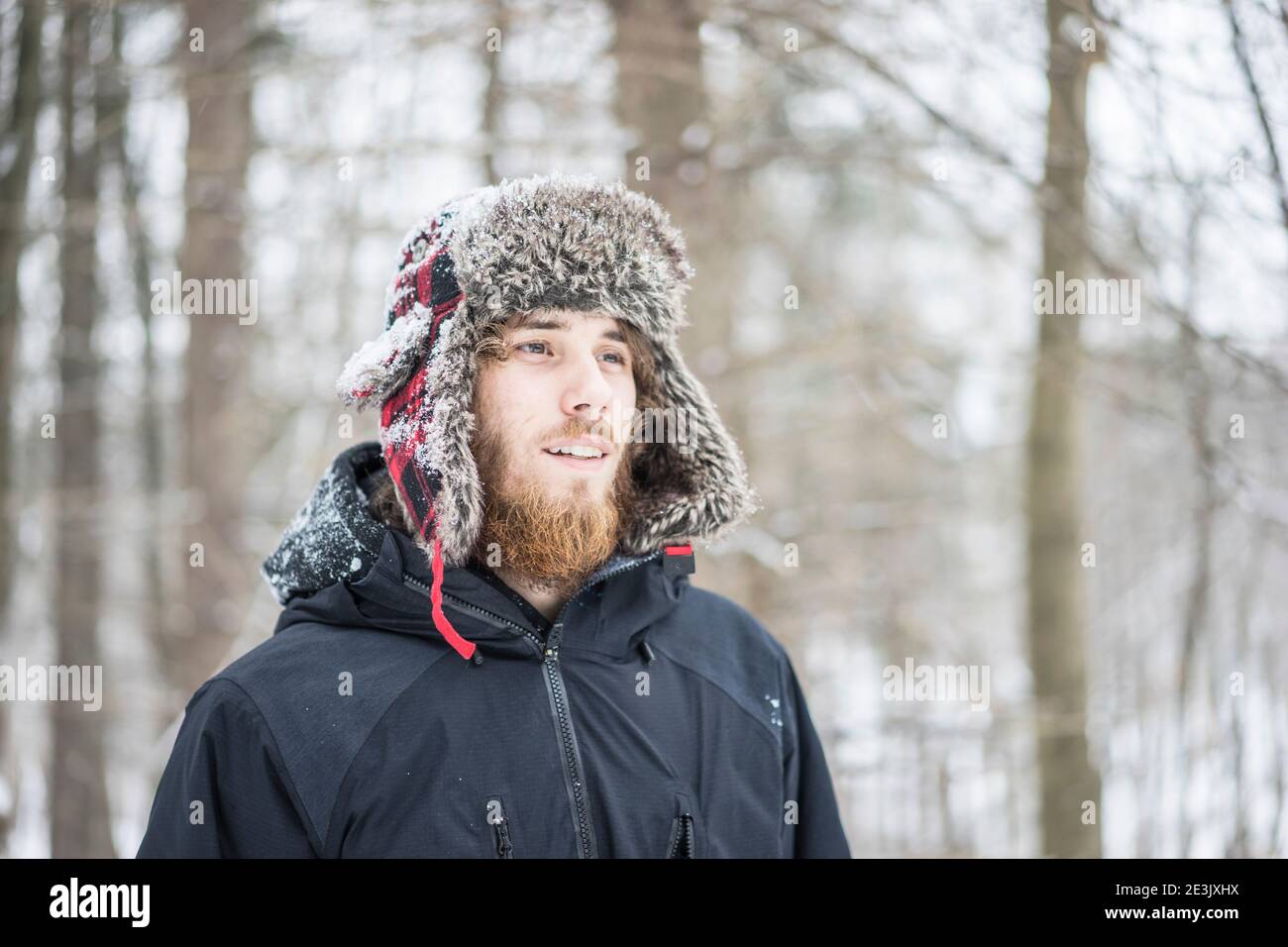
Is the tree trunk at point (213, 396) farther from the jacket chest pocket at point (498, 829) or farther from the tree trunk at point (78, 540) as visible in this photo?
the jacket chest pocket at point (498, 829)

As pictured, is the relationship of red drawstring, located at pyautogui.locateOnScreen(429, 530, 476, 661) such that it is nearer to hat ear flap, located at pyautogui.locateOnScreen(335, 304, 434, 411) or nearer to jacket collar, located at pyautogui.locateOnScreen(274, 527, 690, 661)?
jacket collar, located at pyautogui.locateOnScreen(274, 527, 690, 661)

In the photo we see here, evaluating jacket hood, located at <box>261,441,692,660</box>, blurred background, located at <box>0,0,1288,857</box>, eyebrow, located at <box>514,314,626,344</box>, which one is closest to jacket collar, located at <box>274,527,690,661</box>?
jacket hood, located at <box>261,441,692,660</box>

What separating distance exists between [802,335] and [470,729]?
5225mm

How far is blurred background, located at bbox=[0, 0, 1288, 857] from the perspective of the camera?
4.43 m

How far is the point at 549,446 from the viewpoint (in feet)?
7.35

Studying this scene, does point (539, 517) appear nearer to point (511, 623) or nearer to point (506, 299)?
point (511, 623)

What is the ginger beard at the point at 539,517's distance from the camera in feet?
7.22

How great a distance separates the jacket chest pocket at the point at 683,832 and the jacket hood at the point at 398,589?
0.36 m

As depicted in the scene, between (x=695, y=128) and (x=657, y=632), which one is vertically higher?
(x=695, y=128)

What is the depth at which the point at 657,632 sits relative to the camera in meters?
2.38

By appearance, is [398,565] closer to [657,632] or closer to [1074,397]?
[657,632]

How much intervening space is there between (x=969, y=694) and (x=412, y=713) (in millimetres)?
4822

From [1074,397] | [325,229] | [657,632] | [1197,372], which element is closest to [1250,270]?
[1197,372]

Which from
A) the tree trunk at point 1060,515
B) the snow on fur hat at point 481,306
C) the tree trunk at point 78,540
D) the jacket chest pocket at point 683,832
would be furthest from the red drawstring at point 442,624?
the tree trunk at point 78,540
